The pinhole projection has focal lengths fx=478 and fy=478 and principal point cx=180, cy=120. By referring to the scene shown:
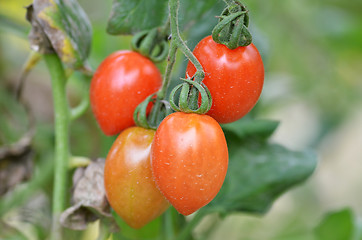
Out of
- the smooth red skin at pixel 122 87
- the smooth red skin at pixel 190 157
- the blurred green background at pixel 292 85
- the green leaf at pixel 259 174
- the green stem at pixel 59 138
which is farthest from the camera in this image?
the blurred green background at pixel 292 85

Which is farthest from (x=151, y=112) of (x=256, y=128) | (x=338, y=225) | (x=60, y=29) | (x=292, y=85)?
(x=292, y=85)

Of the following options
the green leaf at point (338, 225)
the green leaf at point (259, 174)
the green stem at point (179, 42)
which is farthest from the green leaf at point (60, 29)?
the green leaf at point (338, 225)

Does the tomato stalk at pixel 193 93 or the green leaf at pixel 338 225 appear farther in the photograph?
the green leaf at pixel 338 225

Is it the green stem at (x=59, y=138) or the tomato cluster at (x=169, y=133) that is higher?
the tomato cluster at (x=169, y=133)

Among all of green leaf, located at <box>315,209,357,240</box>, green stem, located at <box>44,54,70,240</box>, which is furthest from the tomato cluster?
green leaf, located at <box>315,209,357,240</box>

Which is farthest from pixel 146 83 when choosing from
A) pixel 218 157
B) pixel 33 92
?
pixel 33 92

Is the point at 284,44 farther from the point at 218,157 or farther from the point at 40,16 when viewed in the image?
the point at 218,157

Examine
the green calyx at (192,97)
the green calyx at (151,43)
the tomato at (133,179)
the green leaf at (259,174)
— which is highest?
the green calyx at (192,97)

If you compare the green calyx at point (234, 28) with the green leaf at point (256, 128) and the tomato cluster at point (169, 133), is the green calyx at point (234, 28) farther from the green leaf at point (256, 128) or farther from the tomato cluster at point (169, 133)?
the green leaf at point (256, 128)
